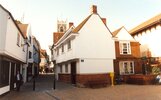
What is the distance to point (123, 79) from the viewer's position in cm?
2548

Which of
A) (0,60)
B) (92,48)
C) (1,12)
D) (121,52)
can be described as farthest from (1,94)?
(121,52)

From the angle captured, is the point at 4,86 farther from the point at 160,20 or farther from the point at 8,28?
the point at 160,20

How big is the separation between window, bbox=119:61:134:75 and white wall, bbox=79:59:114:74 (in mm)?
3708

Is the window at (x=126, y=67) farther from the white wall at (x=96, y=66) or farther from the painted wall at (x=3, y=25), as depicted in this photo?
the painted wall at (x=3, y=25)

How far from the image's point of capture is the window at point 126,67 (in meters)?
26.9

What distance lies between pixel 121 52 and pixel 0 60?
16957mm

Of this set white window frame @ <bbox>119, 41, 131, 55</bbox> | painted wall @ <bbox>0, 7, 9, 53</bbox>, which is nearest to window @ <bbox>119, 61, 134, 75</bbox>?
white window frame @ <bbox>119, 41, 131, 55</bbox>

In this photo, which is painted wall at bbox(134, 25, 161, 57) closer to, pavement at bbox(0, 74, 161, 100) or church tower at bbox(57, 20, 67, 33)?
pavement at bbox(0, 74, 161, 100)

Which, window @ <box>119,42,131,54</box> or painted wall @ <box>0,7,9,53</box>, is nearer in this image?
painted wall @ <box>0,7,9,53</box>

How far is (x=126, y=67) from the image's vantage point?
27.2 metres

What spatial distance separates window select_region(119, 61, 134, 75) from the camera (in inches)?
1059

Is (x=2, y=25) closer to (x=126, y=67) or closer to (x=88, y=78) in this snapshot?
(x=88, y=78)

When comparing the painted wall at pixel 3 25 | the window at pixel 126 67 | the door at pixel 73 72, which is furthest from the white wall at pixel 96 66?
the painted wall at pixel 3 25

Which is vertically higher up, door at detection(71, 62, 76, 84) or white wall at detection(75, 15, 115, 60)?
white wall at detection(75, 15, 115, 60)
